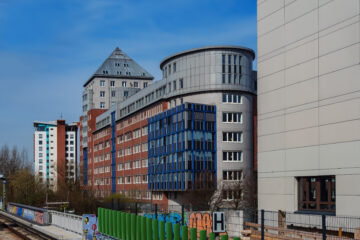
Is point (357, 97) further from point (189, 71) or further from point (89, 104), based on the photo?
point (89, 104)

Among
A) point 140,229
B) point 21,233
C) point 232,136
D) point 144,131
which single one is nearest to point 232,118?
point 232,136

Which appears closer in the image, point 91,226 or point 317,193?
point 91,226

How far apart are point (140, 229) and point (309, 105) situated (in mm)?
11796

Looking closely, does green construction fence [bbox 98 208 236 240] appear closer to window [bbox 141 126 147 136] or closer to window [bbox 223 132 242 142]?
window [bbox 223 132 242 142]

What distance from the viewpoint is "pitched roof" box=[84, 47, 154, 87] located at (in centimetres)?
13325

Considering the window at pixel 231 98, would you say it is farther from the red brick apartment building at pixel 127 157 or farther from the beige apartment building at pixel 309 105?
the beige apartment building at pixel 309 105

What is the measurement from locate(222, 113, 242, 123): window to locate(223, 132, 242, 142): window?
1800mm

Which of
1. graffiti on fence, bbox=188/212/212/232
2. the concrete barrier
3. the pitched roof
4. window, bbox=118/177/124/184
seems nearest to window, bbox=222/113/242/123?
window, bbox=118/177/124/184

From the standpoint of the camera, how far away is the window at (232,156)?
250ft

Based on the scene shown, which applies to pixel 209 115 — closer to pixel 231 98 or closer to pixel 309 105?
pixel 231 98

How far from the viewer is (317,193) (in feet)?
93.0

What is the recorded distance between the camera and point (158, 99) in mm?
83562

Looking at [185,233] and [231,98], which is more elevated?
[231,98]

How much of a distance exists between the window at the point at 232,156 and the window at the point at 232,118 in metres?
4.64
